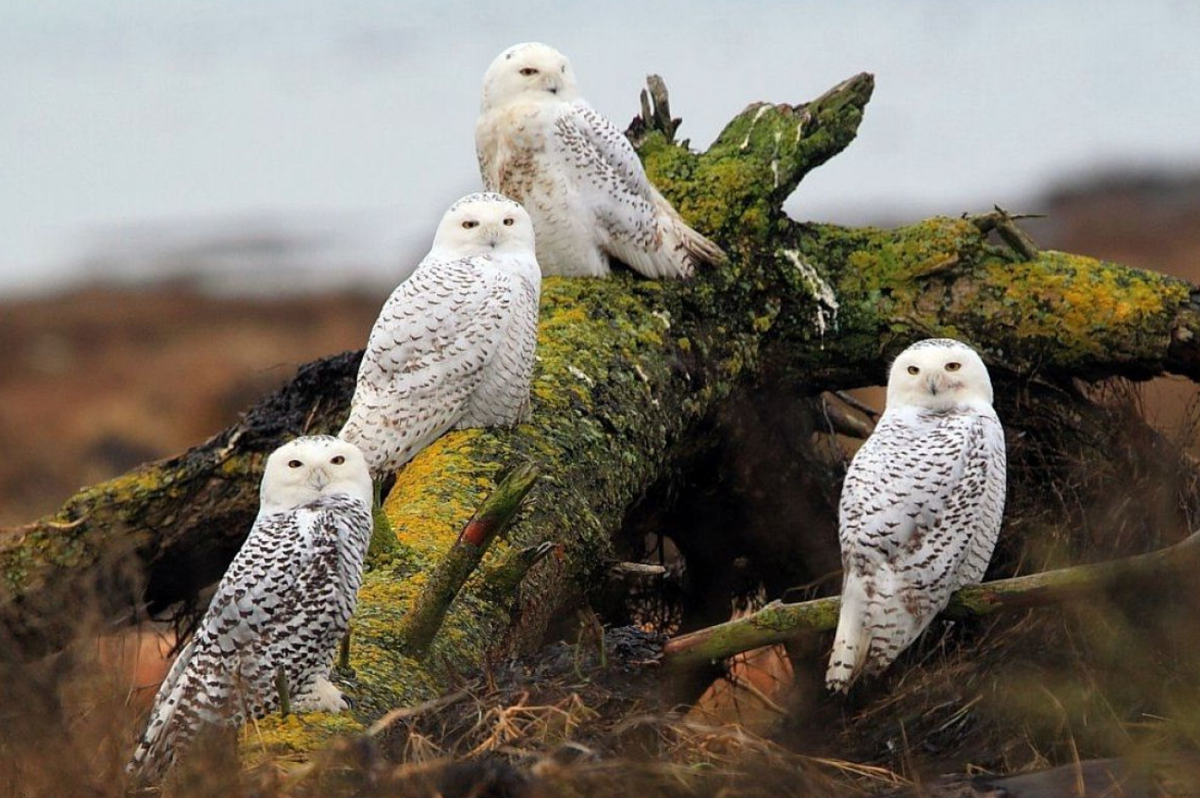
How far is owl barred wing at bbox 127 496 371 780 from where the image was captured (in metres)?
4.47

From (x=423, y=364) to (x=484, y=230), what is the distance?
705 millimetres

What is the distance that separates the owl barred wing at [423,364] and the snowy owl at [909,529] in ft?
4.97

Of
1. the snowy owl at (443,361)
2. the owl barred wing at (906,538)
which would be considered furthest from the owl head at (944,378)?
the snowy owl at (443,361)

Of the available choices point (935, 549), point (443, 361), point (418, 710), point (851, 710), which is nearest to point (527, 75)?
point (443, 361)

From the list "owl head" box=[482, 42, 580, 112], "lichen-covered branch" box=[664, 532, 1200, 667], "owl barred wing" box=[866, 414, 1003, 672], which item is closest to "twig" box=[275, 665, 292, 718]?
"lichen-covered branch" box=[664, 532, 1200, 667]

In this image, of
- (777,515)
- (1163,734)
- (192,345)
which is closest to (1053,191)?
(192,345)

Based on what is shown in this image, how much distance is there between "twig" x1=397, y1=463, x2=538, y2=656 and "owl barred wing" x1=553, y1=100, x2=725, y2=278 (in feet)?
9.52

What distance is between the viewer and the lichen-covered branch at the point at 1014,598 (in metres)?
4.71

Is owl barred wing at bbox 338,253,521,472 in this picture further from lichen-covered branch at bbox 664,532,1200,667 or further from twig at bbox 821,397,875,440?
twig at bbox 821,397,875,440

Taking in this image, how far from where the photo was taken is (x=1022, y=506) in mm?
7441

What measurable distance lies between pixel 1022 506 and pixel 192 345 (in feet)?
74.7

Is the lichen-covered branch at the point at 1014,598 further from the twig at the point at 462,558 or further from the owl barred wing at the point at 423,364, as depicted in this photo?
the owl barred wing at the point at 423,364

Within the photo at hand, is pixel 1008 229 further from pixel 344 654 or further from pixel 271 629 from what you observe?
pixel 271 629

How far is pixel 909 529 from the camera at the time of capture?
18.4ft
